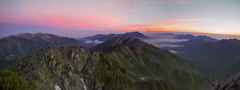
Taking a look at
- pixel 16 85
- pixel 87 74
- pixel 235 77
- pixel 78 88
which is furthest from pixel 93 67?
pixel 235 77

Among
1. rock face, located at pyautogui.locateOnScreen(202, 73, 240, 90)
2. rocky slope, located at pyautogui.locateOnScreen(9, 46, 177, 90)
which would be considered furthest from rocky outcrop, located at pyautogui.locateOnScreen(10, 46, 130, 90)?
rock face, located at pyautogui.locateOnScreen(202, 73, 240, 90)

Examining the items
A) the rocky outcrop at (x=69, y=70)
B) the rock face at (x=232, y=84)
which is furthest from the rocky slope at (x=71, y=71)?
the rock face at (x=232, y=84)

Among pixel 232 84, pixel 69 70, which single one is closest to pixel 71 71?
pixel 69 70

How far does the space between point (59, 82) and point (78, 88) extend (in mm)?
21291

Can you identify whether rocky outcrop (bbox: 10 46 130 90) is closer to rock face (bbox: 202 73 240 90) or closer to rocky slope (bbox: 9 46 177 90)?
rocky slope (bbox: 9 46 177 90)

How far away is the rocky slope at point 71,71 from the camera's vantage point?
92619 mm

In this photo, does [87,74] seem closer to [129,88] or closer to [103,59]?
[103,59]

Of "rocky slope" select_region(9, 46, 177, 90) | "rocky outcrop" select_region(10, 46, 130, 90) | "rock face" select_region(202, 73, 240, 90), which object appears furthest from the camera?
"rocky slope" select_region(9, 46, 177, 90)

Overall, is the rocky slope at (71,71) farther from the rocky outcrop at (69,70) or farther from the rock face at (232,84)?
the rock face at (232,84)

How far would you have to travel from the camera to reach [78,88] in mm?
115750

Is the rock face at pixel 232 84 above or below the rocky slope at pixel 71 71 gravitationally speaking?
above

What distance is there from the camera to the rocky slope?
9262 cm

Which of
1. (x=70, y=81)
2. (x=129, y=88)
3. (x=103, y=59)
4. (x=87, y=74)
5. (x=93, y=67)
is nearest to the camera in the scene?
(x=70, y=81)

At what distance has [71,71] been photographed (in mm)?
122688
